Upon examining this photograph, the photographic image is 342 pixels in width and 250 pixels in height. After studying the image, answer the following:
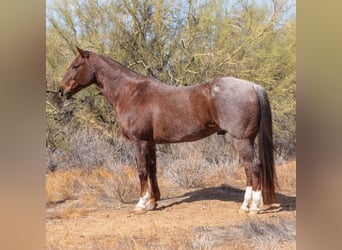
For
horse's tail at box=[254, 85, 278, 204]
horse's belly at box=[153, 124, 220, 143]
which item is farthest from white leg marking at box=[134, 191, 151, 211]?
horse's tail at box=[254, 85, 278, 204]

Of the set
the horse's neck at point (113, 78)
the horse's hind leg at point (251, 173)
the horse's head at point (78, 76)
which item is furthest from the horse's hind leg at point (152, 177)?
the horse's head at point (78, 76)

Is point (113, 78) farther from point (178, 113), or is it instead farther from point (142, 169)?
point (142, 169)

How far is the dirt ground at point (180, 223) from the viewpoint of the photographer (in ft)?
12.5

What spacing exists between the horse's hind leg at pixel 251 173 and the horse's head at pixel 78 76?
1479 millimetres

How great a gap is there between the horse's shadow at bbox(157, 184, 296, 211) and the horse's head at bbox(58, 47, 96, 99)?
4.28 ft

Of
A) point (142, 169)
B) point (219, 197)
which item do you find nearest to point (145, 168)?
point (142, 169)

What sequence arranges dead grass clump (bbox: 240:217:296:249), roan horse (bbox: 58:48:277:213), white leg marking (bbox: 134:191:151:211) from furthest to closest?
white leg marking (bbox: 134:191:151:211), roan horse (bbox: 58:48:277:213), dead grass clump (bbox: 240:217:296:249)

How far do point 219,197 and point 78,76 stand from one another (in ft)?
5.61

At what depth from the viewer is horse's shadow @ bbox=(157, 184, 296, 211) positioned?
3.88 meters

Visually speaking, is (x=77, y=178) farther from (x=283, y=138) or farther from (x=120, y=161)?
(x=283, y=138)

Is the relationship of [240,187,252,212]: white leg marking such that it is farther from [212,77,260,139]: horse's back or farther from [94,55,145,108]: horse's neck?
[94,55,145,108]: horse's neck

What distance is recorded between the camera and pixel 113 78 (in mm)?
4242
